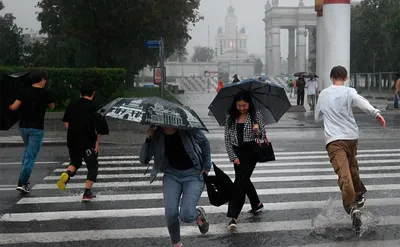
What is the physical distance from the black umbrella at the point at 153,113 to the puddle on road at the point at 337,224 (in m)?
2.10

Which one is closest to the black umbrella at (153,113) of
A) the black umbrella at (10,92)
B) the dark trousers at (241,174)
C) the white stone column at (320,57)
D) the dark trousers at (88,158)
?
the dark trousers at (241,174)

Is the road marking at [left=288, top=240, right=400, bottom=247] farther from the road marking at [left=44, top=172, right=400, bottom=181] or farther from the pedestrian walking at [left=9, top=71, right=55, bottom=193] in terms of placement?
the pedestrian walking at [left=9, top=71, right=55, bottom=193]

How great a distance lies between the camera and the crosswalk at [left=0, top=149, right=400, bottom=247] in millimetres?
6898

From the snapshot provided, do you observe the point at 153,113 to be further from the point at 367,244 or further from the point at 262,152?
the point at 367,244

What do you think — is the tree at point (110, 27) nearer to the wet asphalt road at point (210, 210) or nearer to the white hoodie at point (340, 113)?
the wet asphalt road at point (210, 210)

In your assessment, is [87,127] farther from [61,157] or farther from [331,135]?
[61,157]

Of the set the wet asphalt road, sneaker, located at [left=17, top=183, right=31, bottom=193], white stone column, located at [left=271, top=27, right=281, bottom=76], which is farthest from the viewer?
white stone column, located at [left=271, top=27, right=281, bottom=76]

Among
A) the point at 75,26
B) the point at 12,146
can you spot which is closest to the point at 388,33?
the point at 75,26

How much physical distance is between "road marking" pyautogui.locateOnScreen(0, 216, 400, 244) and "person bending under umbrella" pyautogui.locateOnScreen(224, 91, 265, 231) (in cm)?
24

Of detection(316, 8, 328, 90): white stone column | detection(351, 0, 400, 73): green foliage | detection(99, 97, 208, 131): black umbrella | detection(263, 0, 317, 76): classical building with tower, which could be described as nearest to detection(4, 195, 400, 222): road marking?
detection(99, 97, 208, 131): black umbrella

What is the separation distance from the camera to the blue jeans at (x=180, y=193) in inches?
227

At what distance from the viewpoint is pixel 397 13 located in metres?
48.8

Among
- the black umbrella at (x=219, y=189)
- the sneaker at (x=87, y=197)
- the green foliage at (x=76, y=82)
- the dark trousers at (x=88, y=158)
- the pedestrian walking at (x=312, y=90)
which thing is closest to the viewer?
the black umbrella at (x=219, y=189)

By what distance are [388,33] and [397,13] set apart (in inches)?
242
